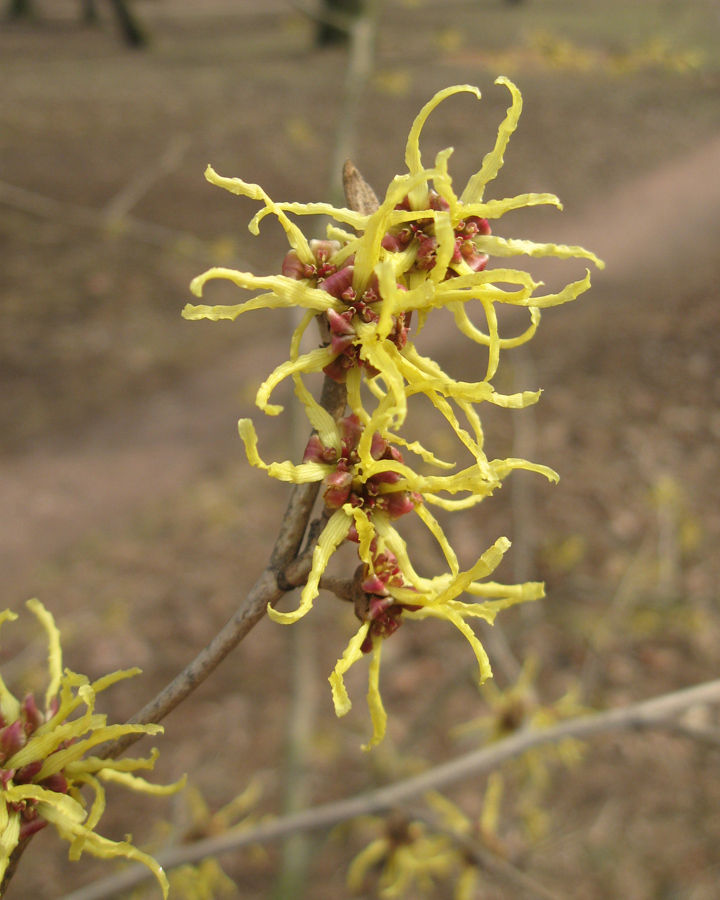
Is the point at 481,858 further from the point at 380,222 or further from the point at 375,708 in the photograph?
the point at 380,222

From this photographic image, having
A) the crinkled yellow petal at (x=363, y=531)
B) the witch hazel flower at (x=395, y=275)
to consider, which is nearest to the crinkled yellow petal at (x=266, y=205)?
the witch hazel flower at (x=395, y=275)

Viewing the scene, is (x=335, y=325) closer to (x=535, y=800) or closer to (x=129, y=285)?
(x=535, y=800)

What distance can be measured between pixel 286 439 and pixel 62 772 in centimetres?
529

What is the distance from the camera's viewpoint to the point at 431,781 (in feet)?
6.33

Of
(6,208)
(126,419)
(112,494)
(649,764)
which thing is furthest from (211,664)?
(6,208)

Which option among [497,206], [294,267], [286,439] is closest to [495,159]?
[497,206]

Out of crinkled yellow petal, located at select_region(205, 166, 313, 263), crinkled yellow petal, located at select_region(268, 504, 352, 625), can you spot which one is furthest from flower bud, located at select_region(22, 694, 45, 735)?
crinkled yellow petal, located at select_region(205, 166, 313, 263)

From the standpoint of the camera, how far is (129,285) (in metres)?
8.13

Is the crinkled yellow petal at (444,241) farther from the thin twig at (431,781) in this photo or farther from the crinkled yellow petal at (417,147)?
the thin twig at (431,781)

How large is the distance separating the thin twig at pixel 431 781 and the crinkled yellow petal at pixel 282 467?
1124mm

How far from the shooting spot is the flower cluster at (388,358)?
2.93 feet

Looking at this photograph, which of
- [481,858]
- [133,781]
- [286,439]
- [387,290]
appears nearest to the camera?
[387,290]

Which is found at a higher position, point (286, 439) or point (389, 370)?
point (286, 439)

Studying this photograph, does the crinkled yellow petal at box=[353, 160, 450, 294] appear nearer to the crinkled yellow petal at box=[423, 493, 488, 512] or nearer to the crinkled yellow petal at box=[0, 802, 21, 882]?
the crinkled yellow petal at box=[423, 493, 488, 512]
